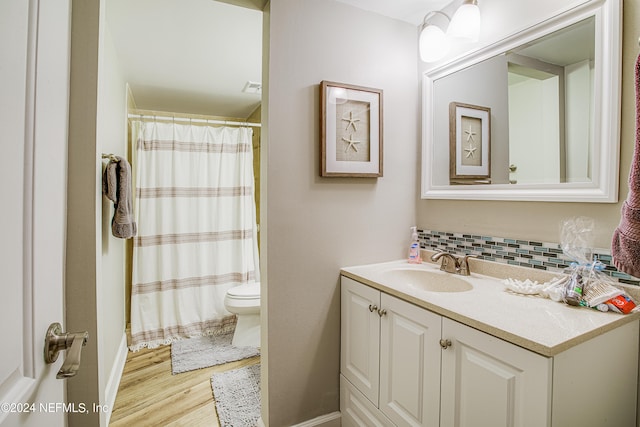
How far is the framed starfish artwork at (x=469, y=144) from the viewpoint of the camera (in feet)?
5.24

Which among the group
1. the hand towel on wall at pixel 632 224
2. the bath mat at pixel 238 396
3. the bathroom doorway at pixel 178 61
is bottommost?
the bath mat at pixel 238 396

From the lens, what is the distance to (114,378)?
2.02m

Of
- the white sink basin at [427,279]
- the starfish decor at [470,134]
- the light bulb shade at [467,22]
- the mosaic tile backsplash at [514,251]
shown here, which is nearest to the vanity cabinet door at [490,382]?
the white sink basin at [427,279]

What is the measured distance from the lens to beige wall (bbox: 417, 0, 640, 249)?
109 cm

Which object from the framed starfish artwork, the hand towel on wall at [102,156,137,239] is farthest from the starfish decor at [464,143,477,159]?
the hand towel on wall at [102,156,137,239]

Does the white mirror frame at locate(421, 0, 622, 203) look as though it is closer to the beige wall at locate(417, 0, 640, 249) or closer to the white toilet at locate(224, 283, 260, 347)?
the beige wall at locate(417, 0, 640, 249)

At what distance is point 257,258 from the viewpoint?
10.6ft

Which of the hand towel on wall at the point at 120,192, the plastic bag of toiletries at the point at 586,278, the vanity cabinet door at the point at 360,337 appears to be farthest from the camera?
the hand towel on wall at the point at 120,192

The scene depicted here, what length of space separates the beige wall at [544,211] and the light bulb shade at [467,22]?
324 millimetres

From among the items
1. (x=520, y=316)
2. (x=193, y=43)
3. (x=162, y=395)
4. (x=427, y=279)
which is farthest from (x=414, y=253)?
(x=193, y=43)

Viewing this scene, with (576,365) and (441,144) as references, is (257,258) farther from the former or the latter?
(576,365)

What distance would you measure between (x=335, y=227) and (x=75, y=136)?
1.23 m

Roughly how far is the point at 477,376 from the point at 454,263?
72cm

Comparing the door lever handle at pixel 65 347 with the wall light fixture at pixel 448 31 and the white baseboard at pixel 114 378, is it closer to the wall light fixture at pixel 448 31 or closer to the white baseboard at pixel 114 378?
the white baseboard at pixel 114 378
